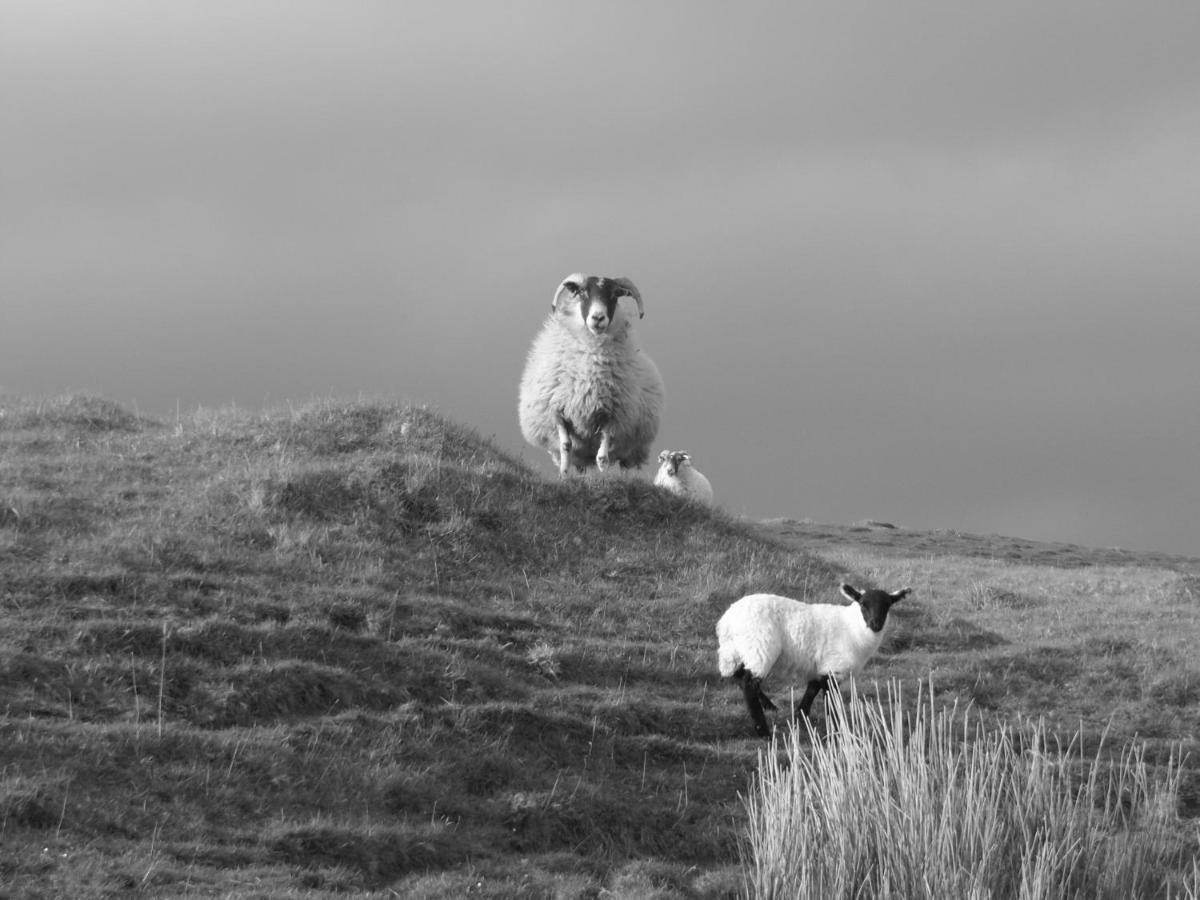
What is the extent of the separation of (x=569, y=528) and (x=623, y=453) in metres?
4.12

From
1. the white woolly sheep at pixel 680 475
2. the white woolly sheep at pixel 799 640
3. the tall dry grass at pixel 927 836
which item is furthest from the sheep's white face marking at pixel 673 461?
the tall dry grass at pixel 927 836

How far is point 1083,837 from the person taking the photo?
10.6 meters

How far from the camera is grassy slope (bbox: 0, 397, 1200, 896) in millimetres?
10289

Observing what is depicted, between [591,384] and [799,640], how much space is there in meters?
9.01

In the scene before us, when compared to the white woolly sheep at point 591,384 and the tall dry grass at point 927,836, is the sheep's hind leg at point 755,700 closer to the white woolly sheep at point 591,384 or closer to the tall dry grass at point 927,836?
the tall dry grass at point 927,836

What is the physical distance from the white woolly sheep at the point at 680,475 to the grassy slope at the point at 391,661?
233 cm

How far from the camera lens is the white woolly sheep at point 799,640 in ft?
44.8

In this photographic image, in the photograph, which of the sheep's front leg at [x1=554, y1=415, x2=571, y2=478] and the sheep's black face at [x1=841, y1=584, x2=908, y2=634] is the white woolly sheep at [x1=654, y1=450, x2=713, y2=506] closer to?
the sheep's front leg at [x1=554, y1=415, x2=571, y2=478]

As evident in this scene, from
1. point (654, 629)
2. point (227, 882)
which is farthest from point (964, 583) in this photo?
point (227, 882)

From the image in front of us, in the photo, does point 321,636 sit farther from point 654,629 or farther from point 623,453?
point 623,453

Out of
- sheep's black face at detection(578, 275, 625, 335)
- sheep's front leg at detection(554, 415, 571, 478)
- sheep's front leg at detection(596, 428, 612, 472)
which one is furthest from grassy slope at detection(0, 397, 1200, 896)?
sheep's black face at detection(578, 275, 625, 335)

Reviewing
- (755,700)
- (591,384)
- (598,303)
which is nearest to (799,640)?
(755,700)

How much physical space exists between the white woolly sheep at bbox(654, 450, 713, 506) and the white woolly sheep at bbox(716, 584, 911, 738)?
8.74 m

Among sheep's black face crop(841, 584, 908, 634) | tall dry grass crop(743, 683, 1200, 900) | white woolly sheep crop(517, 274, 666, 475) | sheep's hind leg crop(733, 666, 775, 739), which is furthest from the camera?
white woolly sheep crop(517, 274, 666, 475)
